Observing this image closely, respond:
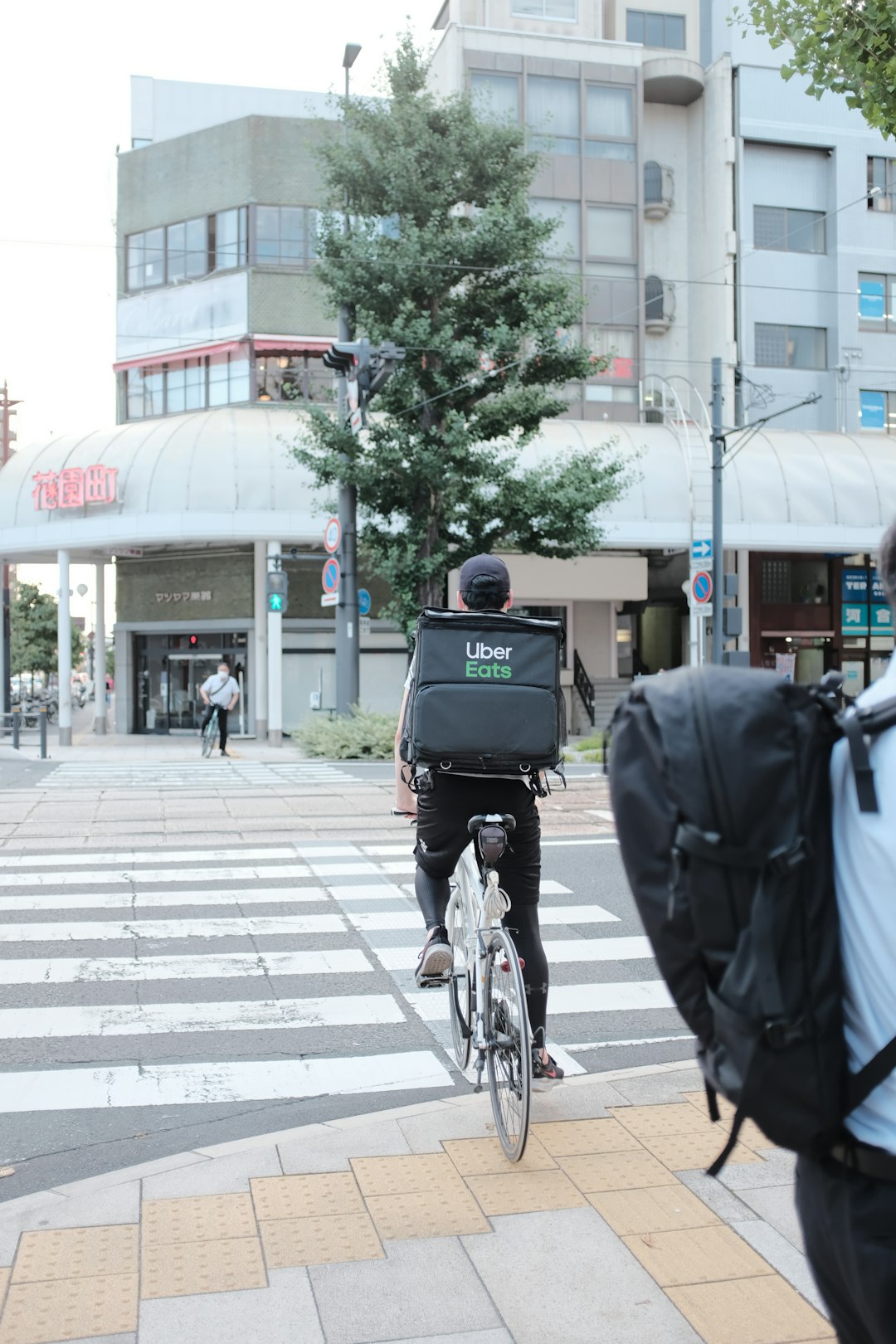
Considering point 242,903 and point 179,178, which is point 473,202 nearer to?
point 179,178

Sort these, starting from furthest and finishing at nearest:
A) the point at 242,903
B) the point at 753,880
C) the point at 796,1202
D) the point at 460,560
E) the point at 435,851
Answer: the point at 460,560
the point at 242,903
the point at 435,851
the point at 796,1202
the point at 753,880

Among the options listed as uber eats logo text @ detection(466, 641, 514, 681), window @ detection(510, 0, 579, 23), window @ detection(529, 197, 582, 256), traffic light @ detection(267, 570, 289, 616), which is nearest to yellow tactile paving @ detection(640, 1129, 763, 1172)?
uber eats logo text @ detection(466, 641, 514, 681)

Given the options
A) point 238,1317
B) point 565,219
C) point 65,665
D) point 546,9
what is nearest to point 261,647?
point 65,665

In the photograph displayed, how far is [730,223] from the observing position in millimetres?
35906

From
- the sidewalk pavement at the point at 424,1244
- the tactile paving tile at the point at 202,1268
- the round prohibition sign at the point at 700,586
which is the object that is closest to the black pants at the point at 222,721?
the round prohibition sign at the point at 700,586

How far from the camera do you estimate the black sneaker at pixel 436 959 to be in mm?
4785

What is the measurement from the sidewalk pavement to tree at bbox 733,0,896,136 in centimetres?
669

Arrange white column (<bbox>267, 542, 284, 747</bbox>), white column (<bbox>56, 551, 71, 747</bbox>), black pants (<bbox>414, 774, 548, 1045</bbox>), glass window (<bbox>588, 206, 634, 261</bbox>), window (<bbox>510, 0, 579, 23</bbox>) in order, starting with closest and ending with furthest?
black pants (<bbox>414, 774, 548, 1045</bbox>) → white column (<bbox>267, 542, 284, 747</bbox>) → white column (<bbox>56, 551, 71, 747</bbox>) → glass window (<bbox>588, 206, 634, 261</bbox>) → window (<bbox>510, 0, 579, 23</bbox>)

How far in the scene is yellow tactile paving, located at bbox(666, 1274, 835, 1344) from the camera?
2902 mm

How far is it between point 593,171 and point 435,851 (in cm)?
3305

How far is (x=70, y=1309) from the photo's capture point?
3051 millimetres

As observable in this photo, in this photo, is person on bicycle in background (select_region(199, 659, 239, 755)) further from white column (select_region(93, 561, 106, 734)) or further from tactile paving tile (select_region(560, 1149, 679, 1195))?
tactile paving tile (select_region(560, 1149, 679, 1195))

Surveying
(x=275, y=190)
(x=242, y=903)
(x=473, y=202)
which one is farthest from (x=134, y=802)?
(x=275, y=190)

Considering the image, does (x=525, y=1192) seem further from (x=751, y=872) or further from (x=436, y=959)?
(x=751, y=872)
